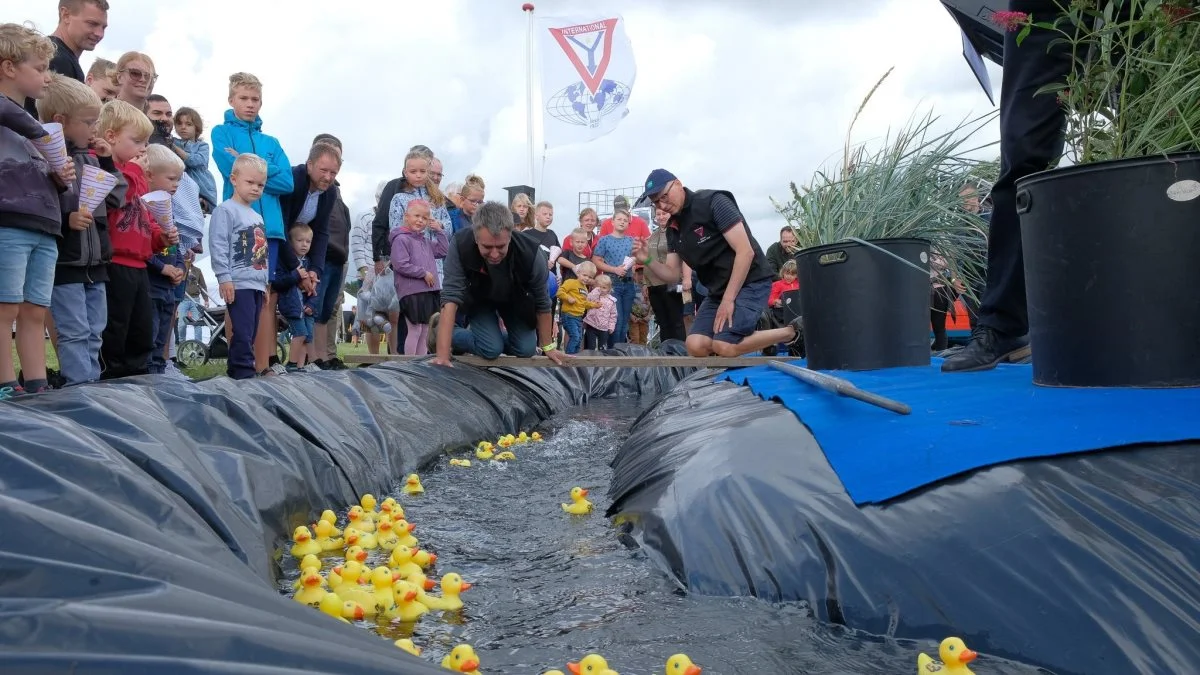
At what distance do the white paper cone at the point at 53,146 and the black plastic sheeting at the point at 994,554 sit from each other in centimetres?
292

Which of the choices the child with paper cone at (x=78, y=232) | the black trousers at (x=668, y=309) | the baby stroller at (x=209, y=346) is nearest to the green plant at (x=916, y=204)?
the child with paper cone at (x=78, y=232)

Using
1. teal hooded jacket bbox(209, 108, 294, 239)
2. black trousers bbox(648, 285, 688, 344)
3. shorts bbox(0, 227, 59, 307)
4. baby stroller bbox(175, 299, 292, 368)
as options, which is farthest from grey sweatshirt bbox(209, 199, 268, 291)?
baby stroller bbox(175, 299, 292, 368)

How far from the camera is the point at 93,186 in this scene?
375 centimetres

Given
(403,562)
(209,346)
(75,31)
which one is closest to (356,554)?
(403,562)

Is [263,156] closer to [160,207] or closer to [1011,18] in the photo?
[160,207]

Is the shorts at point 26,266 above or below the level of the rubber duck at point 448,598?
above

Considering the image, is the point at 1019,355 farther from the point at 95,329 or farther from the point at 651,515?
the point at 95,329

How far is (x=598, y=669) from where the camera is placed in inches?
58.9

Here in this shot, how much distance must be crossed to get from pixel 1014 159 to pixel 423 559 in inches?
91.0

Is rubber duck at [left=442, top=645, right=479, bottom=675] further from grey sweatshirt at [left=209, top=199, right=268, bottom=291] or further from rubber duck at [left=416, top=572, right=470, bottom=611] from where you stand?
grey sweatshirt at [left=209, top=199, right=268, bottom=291]

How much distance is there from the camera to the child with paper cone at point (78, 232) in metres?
3.68

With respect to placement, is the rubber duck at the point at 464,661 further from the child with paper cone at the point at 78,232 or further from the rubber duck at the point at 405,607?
the child with paper cone at the point at 78,232

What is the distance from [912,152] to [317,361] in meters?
3.77

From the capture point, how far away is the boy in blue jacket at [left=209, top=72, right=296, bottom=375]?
5.40 meters
